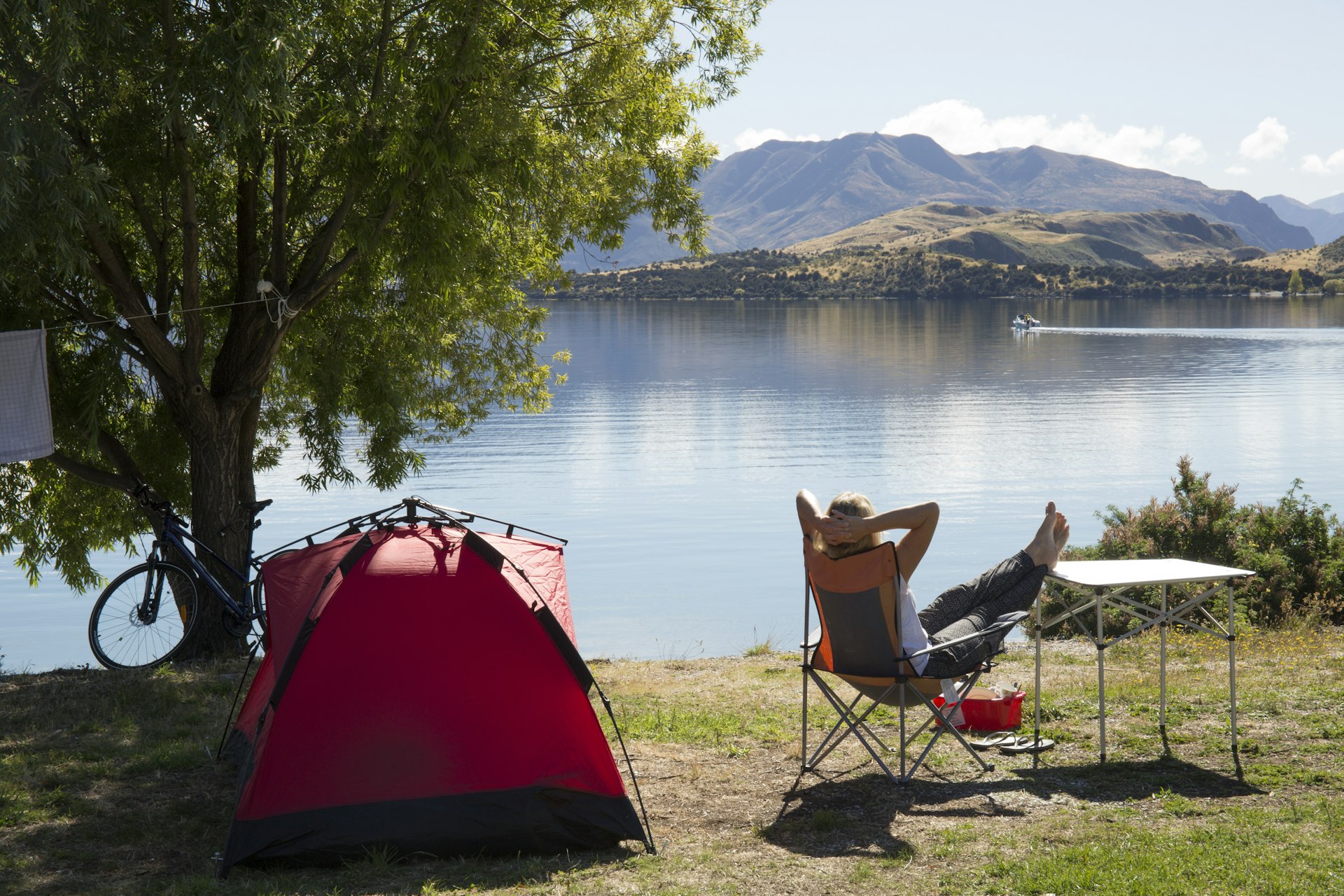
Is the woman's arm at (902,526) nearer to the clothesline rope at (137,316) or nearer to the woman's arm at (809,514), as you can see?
the woman's arm at (809,514)

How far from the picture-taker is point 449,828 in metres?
5.23

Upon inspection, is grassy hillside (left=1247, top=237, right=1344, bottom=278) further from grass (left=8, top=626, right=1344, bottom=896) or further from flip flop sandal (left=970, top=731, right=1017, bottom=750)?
flip flop sandal (left=970, top=731, right=1017, bottom=750)

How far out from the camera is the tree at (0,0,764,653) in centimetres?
673

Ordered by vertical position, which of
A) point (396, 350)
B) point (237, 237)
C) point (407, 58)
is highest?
point (407, 58)

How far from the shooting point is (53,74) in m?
6.20

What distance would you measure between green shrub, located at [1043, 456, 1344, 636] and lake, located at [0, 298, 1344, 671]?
4.38 meters

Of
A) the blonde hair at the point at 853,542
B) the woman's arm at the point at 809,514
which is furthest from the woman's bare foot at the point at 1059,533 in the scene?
the woman's arm at the point at 809,514

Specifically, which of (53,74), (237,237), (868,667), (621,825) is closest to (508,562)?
(621,825)

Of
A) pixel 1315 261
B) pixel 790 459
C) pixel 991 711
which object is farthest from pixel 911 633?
pixel 1315 261

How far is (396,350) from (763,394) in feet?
133

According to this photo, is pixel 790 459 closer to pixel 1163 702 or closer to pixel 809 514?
pixel 1163 702

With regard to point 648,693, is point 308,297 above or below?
above

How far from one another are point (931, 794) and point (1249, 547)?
33.1ft

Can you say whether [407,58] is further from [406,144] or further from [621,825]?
[621,825]
